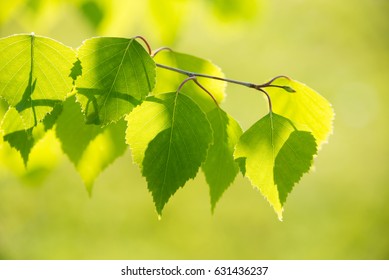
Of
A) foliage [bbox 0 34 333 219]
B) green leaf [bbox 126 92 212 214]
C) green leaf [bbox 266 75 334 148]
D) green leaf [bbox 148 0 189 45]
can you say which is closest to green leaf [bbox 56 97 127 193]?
foliage [bbox 0 34 333 219]

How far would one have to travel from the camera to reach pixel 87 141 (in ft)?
2.72

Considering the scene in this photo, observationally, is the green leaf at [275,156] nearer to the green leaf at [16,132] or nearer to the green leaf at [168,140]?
the green leaf at [168,140]

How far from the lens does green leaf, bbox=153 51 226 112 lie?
30.7 inches

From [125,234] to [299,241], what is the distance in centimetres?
176

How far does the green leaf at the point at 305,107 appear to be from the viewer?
2.52 ft


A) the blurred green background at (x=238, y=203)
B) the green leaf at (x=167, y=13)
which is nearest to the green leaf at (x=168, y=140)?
the green leaf at (x=167, y=13)

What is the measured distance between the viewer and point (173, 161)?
642mm

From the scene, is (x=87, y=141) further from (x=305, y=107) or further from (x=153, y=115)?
(x=305, y=107)

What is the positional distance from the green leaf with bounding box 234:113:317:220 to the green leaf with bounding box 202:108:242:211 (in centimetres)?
6

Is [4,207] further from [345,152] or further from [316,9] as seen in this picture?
[316,9]

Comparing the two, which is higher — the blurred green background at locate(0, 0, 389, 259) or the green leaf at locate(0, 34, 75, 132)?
the green leaf at locate(0, 34, 75, 132)

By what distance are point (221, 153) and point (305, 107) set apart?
0.14 metres

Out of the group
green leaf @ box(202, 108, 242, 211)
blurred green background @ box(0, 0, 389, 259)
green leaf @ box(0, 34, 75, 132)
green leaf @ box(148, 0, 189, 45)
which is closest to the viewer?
green leaf @ box(0, 34, 75, 132)

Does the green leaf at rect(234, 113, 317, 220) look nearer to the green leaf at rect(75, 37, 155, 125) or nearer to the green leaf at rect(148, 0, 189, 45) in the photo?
the green leaf at rect(75, 37, 155, 125)
